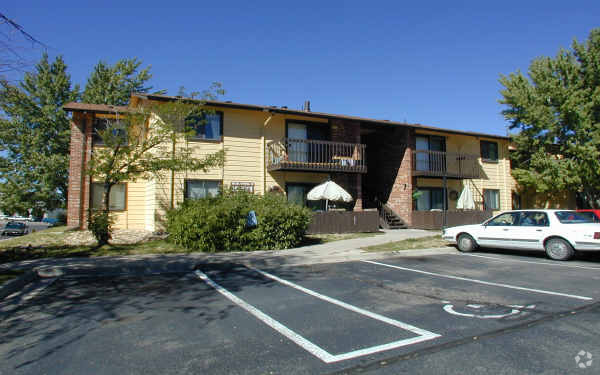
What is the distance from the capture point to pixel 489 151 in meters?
23.8

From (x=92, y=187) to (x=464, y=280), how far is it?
52.4 ft

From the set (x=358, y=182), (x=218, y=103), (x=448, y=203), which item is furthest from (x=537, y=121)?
(x=218, y=103)

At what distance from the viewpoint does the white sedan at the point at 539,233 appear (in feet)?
32.1

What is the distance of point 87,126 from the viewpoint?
17.2 meters

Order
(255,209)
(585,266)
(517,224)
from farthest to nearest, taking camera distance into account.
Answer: (255,209), (517,224), (585,266)

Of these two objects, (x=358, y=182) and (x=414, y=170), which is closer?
(x=358, y=182)

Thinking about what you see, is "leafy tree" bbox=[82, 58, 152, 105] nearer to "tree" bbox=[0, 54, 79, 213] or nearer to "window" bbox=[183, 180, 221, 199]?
"tree" bbox=[0, 54, 79, 213]

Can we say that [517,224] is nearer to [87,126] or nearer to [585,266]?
[585,266]

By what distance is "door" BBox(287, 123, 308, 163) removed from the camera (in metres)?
17.9

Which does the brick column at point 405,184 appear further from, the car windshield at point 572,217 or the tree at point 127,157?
the tree at point 127,157

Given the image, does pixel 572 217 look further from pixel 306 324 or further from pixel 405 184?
pixel 405 184

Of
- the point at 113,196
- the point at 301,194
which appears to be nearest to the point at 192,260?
the point at 301,194

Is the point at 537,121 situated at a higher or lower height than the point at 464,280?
higher

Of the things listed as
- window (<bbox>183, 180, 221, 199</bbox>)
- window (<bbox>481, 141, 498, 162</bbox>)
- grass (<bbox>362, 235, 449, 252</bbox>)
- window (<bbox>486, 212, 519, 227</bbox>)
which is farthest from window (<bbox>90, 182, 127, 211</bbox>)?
window (<bbox>481, 141, 498, 162</bbox>)
